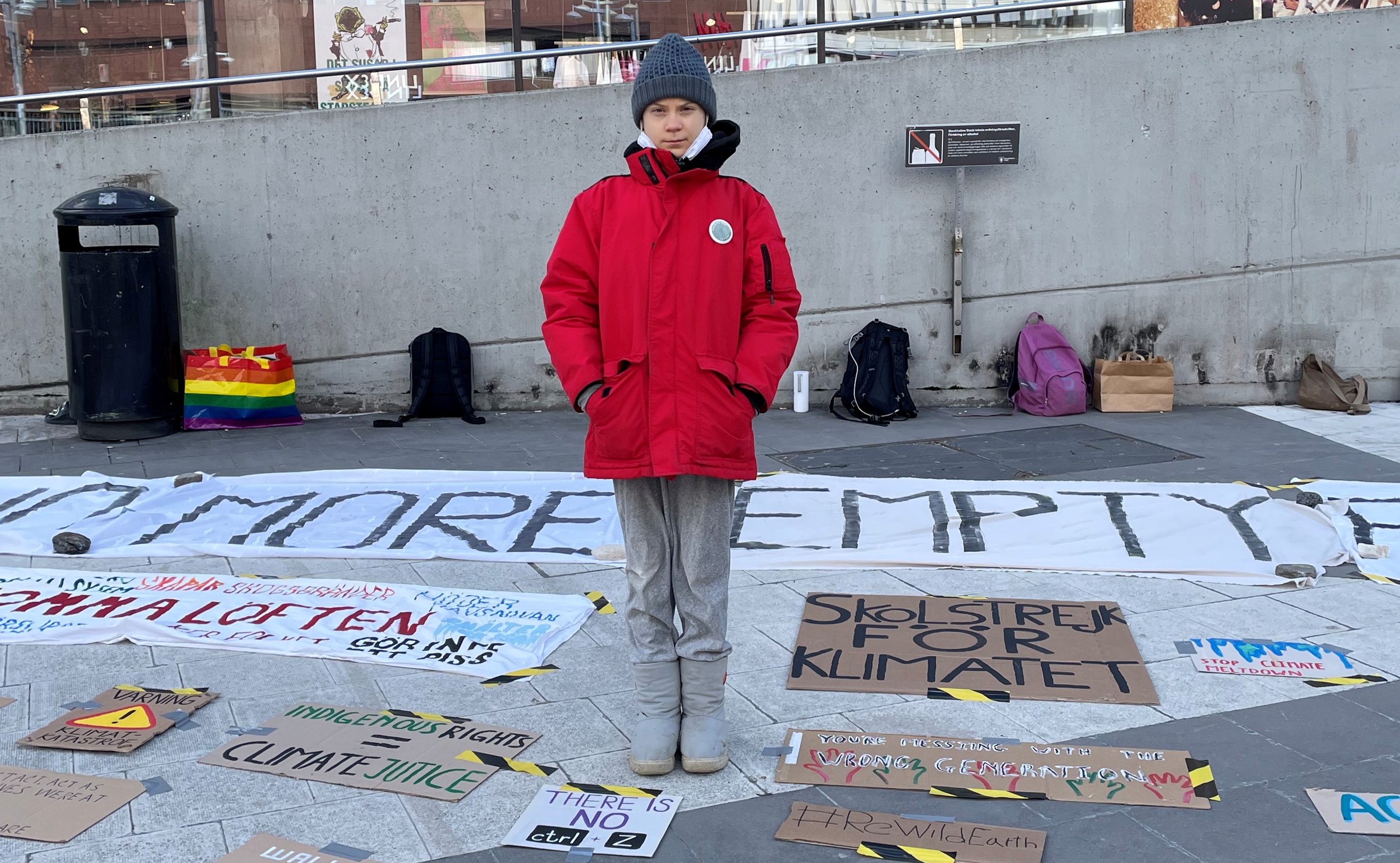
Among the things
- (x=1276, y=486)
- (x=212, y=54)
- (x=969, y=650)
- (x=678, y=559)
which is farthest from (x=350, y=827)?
(x=212, y=54)

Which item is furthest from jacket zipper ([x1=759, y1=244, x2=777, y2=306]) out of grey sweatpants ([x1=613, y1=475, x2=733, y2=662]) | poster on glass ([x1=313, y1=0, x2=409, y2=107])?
poster on glass ([x1=313, y1=0, x2=409, y2=107])

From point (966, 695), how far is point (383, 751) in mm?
1675

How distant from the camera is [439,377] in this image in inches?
342

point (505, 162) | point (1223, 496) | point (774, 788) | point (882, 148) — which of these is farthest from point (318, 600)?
point (882, 148)

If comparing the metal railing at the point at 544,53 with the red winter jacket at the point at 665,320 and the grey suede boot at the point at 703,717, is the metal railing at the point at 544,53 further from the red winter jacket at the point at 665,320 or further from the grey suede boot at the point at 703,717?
the grey suede boot at the point at 703,717

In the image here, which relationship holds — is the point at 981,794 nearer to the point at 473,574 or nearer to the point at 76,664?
the point at 473,574

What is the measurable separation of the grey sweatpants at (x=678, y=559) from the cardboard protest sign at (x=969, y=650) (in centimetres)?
68

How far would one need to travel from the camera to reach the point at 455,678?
12.9 ft

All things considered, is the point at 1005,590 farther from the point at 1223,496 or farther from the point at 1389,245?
the point at 1389,245

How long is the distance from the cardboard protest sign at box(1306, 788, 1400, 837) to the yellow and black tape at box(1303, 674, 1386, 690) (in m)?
0.77

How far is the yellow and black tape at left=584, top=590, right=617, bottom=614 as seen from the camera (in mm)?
4613

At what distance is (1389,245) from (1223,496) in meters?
4.06

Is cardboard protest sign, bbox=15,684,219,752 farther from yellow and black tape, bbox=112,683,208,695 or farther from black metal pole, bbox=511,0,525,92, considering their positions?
black metal pole, bbox=511,0,525,92

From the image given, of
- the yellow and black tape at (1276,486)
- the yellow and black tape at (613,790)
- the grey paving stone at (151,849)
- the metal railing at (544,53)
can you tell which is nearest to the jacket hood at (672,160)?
the yellow and black tape at (613,790)
